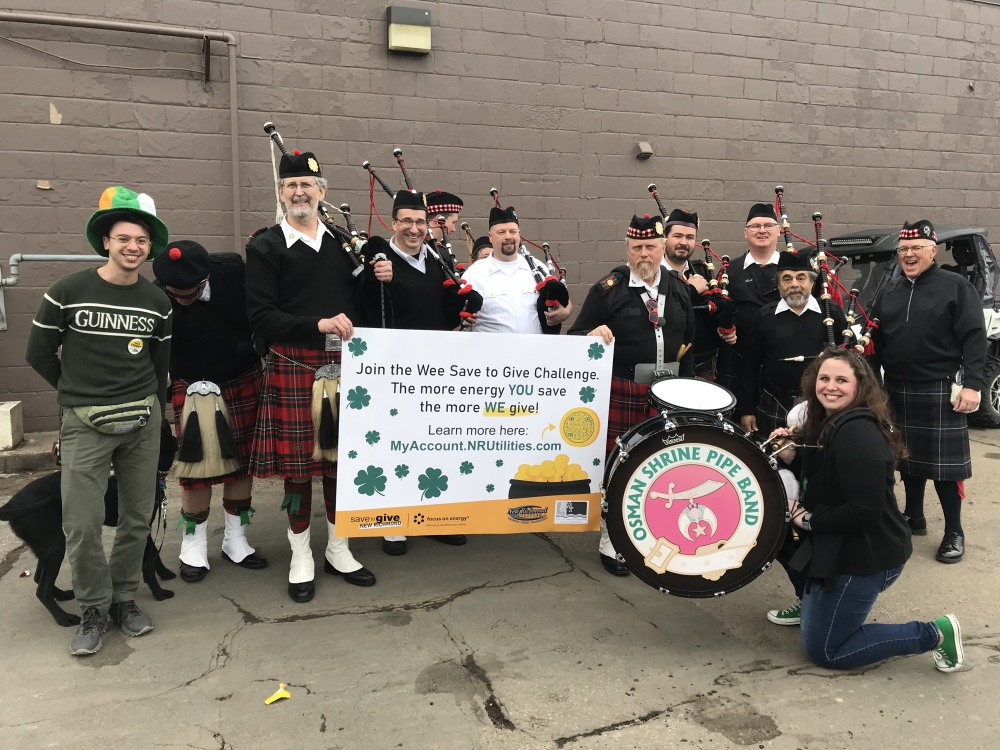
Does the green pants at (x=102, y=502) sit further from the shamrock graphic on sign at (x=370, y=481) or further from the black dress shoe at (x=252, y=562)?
the shamrock graphic on sign at (x=370, y=481)

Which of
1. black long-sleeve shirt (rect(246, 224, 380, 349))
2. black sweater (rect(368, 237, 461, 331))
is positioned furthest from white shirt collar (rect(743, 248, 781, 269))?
black long-sleeve shirt (rect(246, 224, 380, 349))

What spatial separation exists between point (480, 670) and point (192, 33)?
16.7ft

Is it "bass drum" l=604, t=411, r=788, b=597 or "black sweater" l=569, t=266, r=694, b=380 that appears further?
"black sweater" l=569, t=266, r=694, b=380

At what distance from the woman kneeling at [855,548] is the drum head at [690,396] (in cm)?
42

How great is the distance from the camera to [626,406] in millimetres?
3742

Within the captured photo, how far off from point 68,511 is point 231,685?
941 millimetres

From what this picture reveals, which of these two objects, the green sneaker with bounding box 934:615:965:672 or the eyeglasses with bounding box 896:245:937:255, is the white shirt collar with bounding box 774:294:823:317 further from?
the green sneaker with bounding box 934:615:965:672

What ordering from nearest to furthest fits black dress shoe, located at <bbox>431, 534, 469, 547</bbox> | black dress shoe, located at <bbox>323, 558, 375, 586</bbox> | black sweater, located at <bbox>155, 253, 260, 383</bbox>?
1. black sweater, located at <bbox>155, 253, 260, 383</bbox>
2. black dress shoe, located at <bbox>323, 558, 375, 586</bbox>
3. black dress shoe, located at <bbox>431, 534, 469, 547</bbox>

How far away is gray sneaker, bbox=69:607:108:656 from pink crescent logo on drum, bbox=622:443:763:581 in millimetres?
2131

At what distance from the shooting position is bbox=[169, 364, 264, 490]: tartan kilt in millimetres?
3629

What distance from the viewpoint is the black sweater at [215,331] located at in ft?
11.5

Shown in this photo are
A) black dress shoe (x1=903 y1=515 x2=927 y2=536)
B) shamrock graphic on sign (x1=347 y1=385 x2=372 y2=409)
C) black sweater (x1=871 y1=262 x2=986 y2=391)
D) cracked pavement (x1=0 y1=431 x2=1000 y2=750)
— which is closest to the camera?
Answer: cracked pavement (x1=0 y1=431 x2=1000 y2=750)

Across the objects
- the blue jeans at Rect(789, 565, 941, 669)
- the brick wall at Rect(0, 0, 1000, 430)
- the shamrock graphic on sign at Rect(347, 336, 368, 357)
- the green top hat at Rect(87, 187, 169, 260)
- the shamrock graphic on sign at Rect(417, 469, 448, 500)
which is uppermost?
the brick wall at Rect(0, 0, 1000, 430)

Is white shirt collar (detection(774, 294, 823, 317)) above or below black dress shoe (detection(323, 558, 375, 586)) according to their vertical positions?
above
